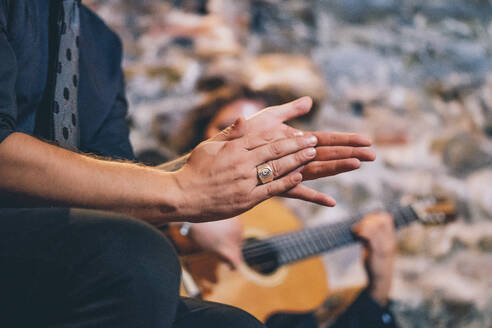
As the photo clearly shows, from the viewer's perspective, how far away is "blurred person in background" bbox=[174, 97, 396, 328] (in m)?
1.18

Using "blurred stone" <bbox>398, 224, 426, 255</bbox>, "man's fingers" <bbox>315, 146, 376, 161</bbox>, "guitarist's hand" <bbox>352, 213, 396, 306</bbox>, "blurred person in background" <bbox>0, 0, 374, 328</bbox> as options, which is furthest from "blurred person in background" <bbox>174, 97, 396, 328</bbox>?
"man's fingers" <bbox>315, 146, 376, 161</bbox>

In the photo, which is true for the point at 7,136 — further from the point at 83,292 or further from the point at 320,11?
the point at 320,11

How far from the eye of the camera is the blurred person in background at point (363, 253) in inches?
46.3

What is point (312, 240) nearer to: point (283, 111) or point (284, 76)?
point (284, 76)

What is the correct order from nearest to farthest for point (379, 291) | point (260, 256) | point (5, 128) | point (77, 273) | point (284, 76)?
point (77, 273) < point (5, 128) < point (260, 256) < point (379, 291) < point (284, 76)

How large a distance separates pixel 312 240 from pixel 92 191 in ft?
3.51

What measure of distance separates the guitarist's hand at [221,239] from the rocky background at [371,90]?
1.60ft

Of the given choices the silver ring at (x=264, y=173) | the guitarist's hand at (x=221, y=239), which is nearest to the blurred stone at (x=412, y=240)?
the guitarist's hand at (x=221, y=239)

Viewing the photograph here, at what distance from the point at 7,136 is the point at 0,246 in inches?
6.2

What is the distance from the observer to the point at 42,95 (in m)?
0.72

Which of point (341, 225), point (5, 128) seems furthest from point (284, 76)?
point (5, 128)

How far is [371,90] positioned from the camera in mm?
1986

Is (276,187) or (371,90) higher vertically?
(276,187)

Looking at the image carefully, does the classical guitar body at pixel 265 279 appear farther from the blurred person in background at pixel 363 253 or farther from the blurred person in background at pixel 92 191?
the blurred person in background at pixel 92 191
